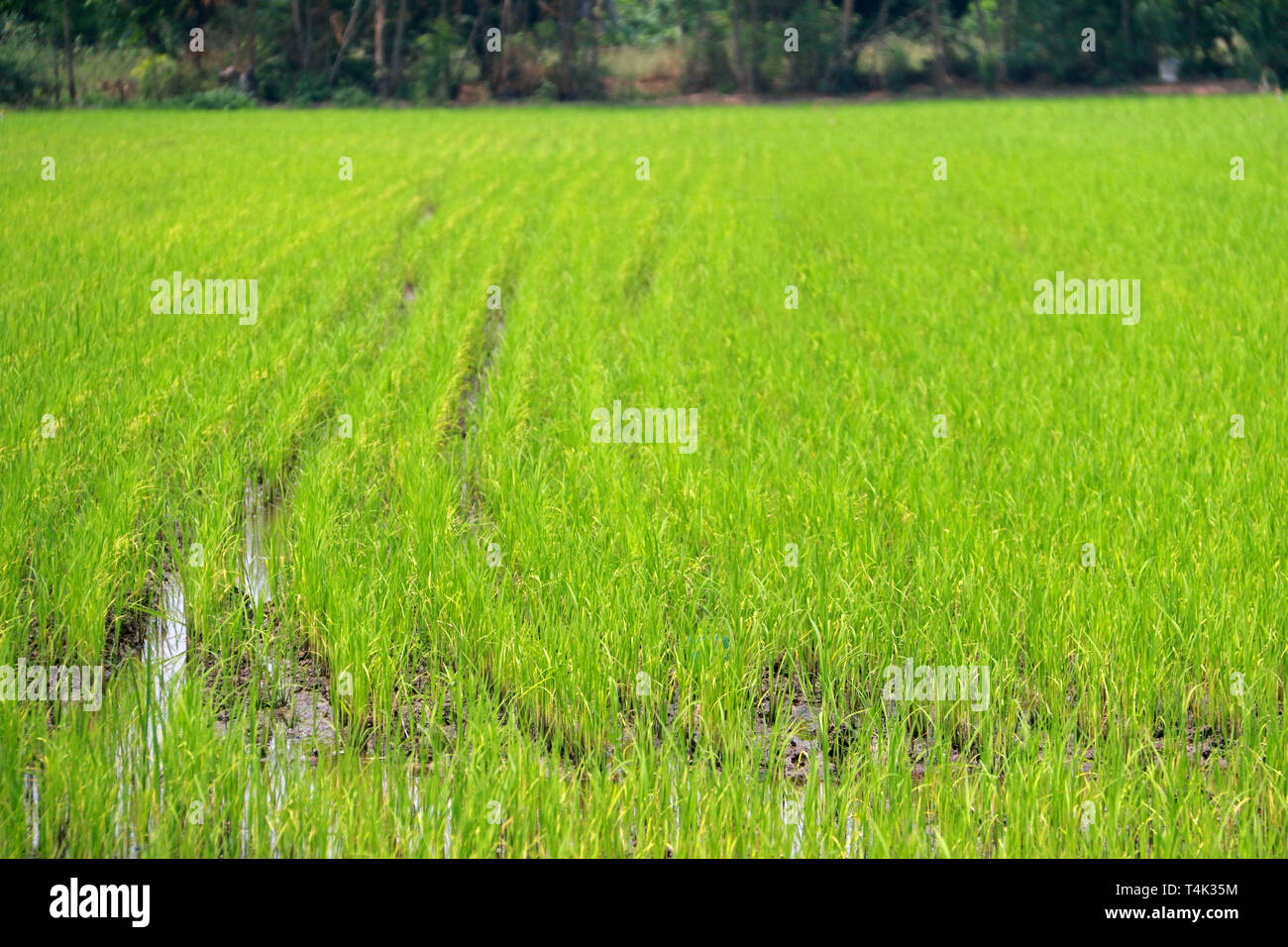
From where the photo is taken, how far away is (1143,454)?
15.3 ft

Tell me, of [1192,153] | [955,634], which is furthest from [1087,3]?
[955,634]

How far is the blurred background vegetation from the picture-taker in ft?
111

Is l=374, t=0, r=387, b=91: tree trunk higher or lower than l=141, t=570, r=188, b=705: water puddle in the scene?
higher

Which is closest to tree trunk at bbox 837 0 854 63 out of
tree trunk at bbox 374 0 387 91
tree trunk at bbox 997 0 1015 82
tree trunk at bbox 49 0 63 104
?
tree trunk at bbox 997 0 1015 82

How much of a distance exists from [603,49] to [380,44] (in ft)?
22.6

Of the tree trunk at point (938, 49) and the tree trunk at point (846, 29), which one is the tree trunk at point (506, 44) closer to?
the tree trunk at point (846, 29)

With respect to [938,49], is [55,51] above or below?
below

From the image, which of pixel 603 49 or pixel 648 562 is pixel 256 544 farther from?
pixel 603 49

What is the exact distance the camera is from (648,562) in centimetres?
383

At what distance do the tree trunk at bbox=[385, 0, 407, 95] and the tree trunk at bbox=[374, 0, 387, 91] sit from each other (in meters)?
0.25

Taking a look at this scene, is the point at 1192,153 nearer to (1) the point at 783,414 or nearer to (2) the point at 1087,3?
(1) the point at 783,414

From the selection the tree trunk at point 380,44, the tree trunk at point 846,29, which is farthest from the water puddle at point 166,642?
the tree trunk at point 846,29

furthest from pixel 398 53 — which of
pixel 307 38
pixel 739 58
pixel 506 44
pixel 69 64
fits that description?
pixel 739 58

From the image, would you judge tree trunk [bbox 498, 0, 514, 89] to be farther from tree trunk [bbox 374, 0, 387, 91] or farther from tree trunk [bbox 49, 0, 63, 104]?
tree trunk [bbox 49, 0, 63, 104]
